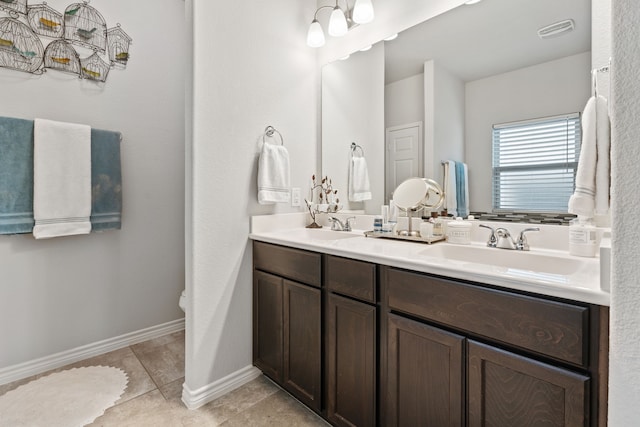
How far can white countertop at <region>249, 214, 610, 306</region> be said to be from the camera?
0.77 meters

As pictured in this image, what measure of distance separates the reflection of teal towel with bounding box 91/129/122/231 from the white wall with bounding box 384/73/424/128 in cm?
181

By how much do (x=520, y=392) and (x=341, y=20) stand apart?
79.5 inches

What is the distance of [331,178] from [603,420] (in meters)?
1.73

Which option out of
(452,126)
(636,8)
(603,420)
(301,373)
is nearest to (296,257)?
(301,373)

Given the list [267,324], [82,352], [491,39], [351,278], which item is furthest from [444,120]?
[82,352]

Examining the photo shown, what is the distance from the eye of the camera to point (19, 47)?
1.76 m

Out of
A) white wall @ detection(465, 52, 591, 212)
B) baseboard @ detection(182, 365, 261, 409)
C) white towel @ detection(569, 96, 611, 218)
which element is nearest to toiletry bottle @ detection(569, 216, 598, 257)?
white towel @ detection(569, 96, 611, 218)

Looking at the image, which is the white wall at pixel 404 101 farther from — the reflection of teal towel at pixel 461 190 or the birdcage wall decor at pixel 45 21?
Answer: the birdcage wall decor at pixel 45 21

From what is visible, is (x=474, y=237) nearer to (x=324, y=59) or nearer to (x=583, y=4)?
(x=583, y=4)

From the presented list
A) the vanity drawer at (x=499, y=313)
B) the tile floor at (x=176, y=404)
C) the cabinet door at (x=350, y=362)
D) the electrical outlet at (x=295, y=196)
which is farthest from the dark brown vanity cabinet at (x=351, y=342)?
the electrical outlet at (x=295, y=196)

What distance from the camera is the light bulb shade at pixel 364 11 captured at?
5.79 ft

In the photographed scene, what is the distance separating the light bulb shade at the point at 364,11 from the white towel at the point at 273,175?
88 centimetres

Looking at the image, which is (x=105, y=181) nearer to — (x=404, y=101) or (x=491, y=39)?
(x=404, y=101)

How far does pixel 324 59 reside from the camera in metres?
2.17
